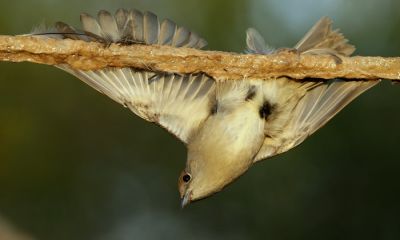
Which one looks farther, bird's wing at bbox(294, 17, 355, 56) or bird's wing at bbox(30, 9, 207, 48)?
bird's wing at bbox(294, 17, 355, 56)

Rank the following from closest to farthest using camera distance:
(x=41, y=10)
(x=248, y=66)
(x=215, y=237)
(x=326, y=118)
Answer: (x=248, y=66)
(x=326, y=118)
(x=41, y=10)
(x=215, y=237)

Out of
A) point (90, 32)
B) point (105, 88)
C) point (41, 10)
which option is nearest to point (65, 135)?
point (41, 10)

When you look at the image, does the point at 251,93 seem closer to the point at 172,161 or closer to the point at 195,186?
the point at 195,186

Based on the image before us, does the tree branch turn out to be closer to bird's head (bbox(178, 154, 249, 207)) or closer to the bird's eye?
bird's head (bbox(178, 154, 249, 207))

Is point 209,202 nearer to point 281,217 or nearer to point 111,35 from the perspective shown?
point 281,217

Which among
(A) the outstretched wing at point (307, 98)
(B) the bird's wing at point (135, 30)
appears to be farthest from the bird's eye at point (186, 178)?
(B) the bird's wing at point (135, 30)

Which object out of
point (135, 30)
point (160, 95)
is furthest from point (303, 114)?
point (135, 30)

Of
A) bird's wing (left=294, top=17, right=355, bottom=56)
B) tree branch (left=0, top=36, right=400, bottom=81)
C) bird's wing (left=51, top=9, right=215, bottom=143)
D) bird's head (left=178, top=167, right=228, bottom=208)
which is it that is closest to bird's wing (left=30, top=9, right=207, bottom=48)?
bird's wing (left=51, top=9, right=215, bottom=143)
